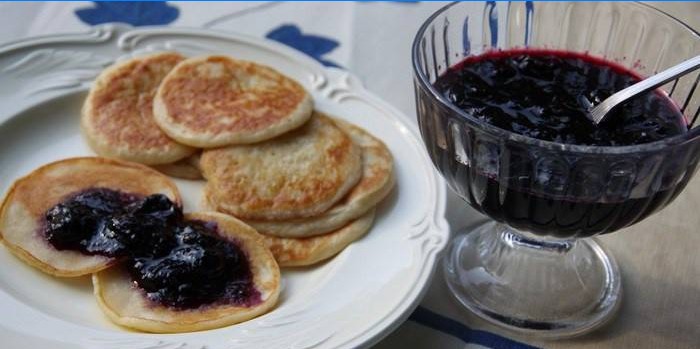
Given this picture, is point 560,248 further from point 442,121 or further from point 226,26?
point 226,26

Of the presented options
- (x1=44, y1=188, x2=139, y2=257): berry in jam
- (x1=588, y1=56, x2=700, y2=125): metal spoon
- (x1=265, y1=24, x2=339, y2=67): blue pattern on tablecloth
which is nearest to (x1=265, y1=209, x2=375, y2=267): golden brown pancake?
(x1=44, y1=188, x2=139, y2=257): berry in jam

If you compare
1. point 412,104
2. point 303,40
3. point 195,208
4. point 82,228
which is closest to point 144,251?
point 82,228

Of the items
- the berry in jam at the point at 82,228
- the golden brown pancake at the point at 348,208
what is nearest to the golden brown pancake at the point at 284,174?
the golden brown pancake at the point at 348,208

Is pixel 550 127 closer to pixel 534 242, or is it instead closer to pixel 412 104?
pixel 534 242

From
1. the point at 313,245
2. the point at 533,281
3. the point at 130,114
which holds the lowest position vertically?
the point at 533,281

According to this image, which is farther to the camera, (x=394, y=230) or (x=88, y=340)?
(x=394, y=230)

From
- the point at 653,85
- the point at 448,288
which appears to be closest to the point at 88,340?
the point at 448,288

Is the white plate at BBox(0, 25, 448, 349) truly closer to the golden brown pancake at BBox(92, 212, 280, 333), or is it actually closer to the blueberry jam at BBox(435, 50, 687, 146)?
the golden brown pancake at BBox(92, 212, 280, 333)
